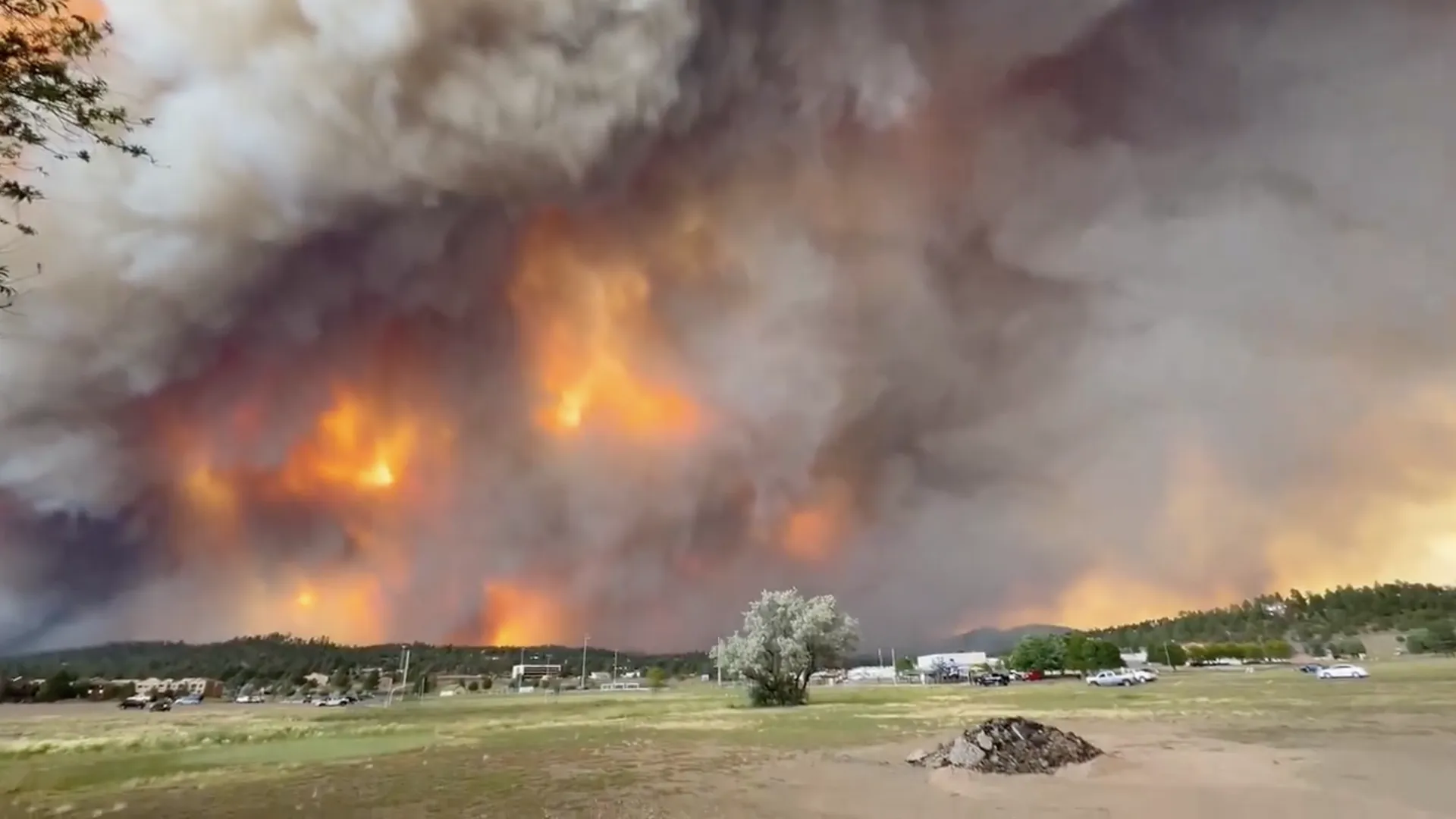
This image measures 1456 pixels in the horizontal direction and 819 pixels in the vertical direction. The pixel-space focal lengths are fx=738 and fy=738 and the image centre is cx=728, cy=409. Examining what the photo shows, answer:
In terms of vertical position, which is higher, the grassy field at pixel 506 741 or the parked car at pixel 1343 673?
the parked car at pixel 1343 673

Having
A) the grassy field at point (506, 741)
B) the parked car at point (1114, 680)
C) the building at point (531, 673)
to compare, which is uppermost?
the building at point (531, 673)

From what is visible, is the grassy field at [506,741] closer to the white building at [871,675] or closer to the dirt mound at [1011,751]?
the dirt mound at [1011,751]

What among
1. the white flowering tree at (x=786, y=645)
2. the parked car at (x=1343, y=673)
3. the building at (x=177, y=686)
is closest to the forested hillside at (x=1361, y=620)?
the parked car at (x=1343, y=673)

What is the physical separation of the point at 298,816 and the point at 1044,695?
64.6m

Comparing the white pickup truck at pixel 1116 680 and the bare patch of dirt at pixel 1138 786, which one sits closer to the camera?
the bare patch of dirt at pixel 1138 786

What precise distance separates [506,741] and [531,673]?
166m

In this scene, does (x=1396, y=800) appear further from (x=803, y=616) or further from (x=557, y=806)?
(x=803, y=616)

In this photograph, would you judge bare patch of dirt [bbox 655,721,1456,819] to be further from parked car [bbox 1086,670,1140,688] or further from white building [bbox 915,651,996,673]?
white building [bbox 915,651,996,673]

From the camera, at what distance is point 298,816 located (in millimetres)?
18172

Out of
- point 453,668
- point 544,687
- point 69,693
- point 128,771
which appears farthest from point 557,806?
point 453,668

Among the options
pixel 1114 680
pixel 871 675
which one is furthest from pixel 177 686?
pixel 871 675

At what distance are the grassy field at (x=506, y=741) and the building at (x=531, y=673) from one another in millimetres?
104514

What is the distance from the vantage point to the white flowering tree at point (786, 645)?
6831cm

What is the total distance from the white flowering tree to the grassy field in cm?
351
